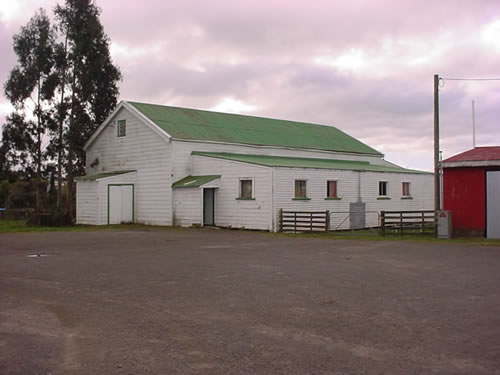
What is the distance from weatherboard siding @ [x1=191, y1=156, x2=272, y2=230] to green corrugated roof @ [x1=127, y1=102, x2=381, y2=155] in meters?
3.45

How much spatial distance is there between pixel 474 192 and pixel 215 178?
12.8 metres

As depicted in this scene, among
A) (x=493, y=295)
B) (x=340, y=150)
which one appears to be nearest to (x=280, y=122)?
(x=340, y=150)

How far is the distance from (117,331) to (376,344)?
323 cm

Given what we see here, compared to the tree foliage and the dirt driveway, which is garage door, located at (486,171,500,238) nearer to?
the dirt driveway

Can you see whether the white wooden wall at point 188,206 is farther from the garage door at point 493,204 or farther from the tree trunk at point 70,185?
the garage door at point 493,204

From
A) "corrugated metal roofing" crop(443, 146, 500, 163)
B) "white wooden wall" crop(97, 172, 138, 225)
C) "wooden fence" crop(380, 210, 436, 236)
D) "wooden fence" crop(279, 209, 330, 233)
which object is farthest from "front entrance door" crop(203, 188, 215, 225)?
"corrugated metal roofing" crop(443, 146, 500, 163)

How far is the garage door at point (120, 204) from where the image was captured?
32.6 meters

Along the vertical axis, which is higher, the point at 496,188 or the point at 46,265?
the point at 496,188

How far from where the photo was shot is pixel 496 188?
2175cm

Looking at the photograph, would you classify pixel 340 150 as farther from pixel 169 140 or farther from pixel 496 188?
pixel 496 188

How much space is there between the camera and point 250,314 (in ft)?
26.8

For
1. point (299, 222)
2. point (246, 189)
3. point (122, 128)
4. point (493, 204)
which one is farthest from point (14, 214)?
point (493, 204)

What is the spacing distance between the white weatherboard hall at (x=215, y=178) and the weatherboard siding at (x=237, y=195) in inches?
1.9

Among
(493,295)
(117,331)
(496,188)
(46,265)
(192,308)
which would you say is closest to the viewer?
(117,331)
